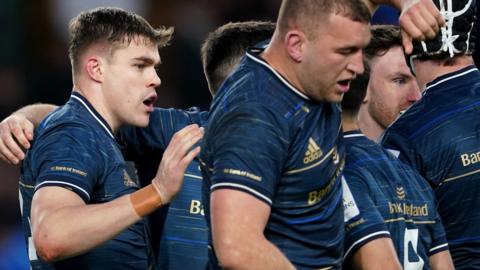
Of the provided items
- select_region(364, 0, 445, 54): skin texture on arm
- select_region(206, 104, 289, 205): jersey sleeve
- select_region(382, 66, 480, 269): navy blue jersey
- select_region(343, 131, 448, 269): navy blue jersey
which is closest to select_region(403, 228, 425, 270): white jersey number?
select_region(343, 131, 448, 269): navy blue jersey

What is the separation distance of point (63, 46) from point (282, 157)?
6069 millimetres

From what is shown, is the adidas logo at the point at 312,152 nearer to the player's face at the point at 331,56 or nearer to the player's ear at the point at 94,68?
the player's face at the point at 331,56

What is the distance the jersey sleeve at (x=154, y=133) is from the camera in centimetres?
521

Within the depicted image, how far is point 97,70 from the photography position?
505 centimetres

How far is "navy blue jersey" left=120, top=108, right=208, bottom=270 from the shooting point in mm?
4957

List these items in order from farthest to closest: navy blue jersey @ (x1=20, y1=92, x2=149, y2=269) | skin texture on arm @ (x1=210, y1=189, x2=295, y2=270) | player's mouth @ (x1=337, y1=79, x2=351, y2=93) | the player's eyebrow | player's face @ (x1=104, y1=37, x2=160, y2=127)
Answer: the player's eyebrow → player's face @ (x1=104, y1=37, x2=160, y2=127) → navy blue jersey @ (x1=20, y1=92, x2=149, y2=269) → player's mouth @ (x1=337, y1=79, x2=351, y2=93) → skin texture on arm @ (x1=210, y1=189, x2=295, y2=270)

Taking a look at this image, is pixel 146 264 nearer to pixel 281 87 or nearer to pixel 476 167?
pixel 281 87

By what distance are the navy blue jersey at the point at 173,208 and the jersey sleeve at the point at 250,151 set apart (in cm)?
110

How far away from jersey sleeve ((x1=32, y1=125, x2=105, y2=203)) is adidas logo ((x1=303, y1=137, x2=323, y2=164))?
1.06 meters

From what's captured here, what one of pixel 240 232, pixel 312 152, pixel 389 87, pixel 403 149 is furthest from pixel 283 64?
pixel 389 87

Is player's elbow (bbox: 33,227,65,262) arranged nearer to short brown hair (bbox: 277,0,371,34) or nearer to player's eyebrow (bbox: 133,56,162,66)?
player's eyebrow (bbox: 133,56,162,66)

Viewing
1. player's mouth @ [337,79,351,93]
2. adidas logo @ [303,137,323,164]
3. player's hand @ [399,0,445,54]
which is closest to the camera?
adidas logo @ [303,137,323,164]

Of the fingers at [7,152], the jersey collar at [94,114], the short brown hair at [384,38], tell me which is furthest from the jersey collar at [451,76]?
the fingers at [7,152]

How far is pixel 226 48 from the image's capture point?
17.4ft
